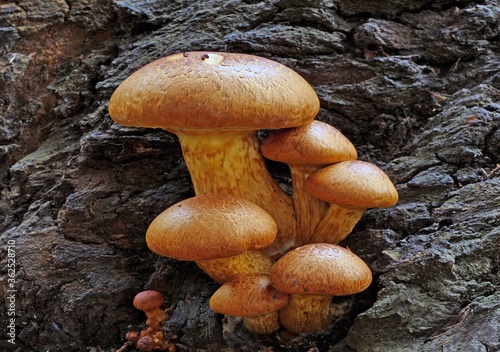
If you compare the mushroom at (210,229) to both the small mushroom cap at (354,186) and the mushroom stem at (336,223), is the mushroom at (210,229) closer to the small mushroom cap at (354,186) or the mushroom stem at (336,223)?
the small mushroom cap at (354,186)

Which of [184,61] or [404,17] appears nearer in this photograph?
[184,61]

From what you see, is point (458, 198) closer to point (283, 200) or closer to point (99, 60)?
point (283, 200)

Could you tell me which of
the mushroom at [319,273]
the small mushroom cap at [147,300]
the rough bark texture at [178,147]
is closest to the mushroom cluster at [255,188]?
the mushroom at [319,273]

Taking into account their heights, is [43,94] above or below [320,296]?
above

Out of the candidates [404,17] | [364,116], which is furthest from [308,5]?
[364,116]

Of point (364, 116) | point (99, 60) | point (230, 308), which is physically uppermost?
point (99, 60)

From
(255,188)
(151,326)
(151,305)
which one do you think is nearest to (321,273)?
(255,188)
